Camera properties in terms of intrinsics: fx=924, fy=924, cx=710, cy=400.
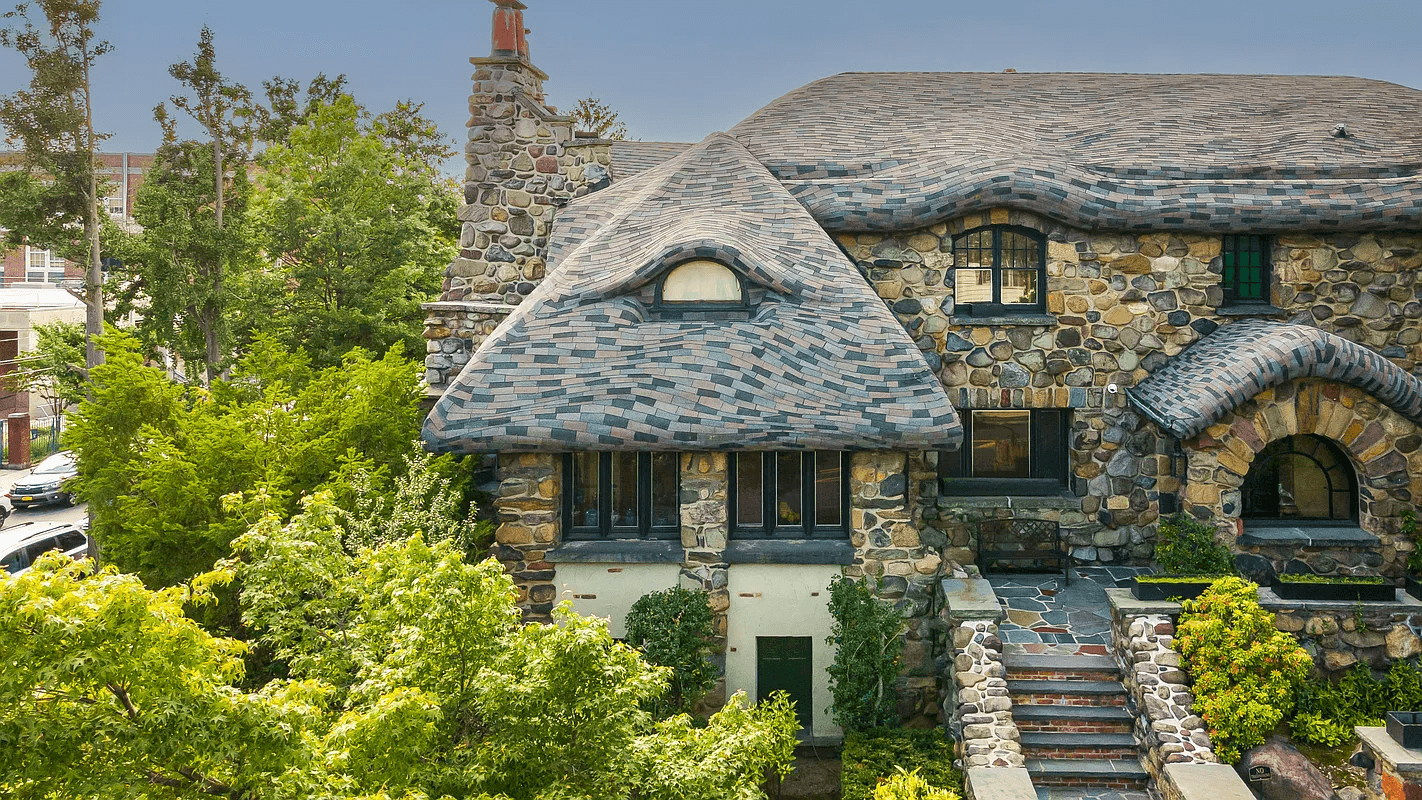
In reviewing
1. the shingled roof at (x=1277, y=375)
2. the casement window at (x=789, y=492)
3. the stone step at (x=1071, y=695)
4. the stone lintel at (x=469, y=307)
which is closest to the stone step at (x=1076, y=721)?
the stone step at (x=1071, y=695)

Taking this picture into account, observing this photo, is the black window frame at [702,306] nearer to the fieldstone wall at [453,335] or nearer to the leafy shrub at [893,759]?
the fieldstone wall at [453,335]

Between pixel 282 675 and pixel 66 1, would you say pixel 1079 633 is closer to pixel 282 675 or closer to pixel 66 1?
pixel 282 675

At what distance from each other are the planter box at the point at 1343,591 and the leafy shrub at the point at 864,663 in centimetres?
534

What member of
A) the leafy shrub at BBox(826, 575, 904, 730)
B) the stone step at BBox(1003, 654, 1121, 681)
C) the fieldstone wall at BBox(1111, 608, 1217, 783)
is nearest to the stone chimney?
the leafy shrub at BBox(826, 575, 904, 730)

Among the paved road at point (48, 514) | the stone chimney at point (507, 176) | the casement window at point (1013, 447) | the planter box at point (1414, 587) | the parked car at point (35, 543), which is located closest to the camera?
the planter box at point (1414, 587)

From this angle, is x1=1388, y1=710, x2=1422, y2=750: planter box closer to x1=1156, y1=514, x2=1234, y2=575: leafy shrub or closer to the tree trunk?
x1=1156, y1=514, x2=1234, y2=575: leafy shrub

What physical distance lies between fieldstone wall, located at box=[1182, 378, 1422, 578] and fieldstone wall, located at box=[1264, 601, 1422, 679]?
80.5 inches

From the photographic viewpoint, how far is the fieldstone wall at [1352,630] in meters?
12.1

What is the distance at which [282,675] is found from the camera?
11.8 meters

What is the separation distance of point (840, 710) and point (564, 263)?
8.29 metres

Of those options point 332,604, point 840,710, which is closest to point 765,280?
point 840,710

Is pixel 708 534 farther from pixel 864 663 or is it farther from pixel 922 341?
pixel 922 341

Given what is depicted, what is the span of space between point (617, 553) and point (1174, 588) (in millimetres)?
7579

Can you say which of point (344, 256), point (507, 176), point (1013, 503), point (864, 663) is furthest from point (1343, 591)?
point (344, 256)
